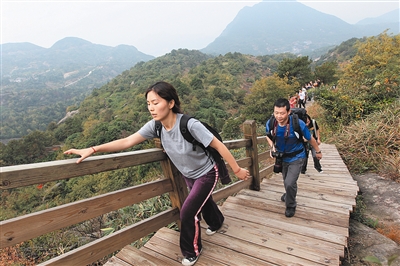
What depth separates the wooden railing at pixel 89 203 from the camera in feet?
4.11

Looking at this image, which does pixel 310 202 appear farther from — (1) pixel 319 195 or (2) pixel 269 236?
(2) pixel 269 236

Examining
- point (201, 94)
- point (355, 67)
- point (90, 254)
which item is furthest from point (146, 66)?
point (90, 254)

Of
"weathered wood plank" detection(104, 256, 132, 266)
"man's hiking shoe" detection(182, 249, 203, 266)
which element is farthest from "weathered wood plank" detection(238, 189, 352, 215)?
"weathered wood plank" detection(104, 256, 132, 266)

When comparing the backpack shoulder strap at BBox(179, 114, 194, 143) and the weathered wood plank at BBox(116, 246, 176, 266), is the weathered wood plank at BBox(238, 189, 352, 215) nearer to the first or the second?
the weathered wood plank at BBox(116, 246, 176, 266)

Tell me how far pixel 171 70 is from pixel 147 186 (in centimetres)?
7922

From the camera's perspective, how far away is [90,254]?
63.2 inches

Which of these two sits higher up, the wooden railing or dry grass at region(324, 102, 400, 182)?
the wooden railing

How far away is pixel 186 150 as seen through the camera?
1.72 metres

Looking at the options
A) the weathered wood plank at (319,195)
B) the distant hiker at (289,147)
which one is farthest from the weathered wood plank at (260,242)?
the weathered wood plank at (319,195)

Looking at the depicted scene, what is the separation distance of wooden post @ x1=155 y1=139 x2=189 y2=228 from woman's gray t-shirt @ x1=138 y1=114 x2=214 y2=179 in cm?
14

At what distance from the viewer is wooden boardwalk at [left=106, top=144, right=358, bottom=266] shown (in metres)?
1.84

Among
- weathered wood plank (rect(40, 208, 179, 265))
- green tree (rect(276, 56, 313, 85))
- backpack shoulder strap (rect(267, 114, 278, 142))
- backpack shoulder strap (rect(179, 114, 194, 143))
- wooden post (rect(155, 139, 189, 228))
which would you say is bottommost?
weathered wood plank (rect(40, 208, 179, 265))

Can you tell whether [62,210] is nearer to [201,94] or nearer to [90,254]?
[90,254]

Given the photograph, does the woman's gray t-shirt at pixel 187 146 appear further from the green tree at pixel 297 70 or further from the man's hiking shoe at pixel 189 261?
the green tree at pixel 297 70
